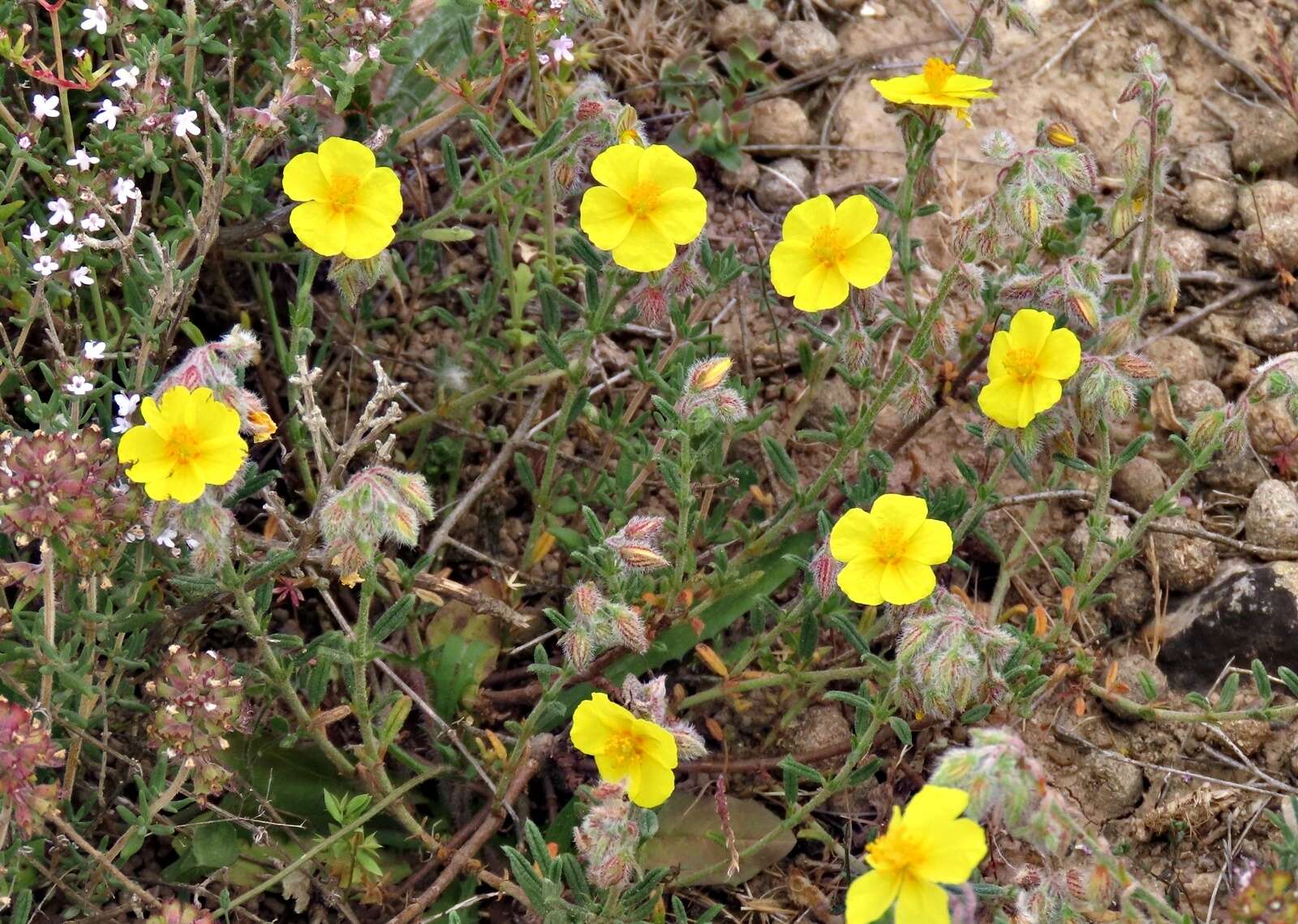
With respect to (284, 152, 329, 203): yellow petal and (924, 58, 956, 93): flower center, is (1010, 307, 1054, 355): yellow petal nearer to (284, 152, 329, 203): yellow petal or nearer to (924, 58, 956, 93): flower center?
(924, 58, 956, 93): flower center

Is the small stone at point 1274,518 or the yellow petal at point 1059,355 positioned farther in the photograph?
the small stone at point 1274,518

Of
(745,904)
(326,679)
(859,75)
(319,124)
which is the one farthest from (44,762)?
(859,75)

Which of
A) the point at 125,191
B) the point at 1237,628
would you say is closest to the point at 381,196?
the point at 125,191

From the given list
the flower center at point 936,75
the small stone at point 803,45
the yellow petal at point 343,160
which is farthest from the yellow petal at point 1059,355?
the small stone at point 803,45

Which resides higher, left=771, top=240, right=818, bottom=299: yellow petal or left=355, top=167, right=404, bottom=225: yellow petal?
left=355, top=167, right=404, bottom=225: yellow petal

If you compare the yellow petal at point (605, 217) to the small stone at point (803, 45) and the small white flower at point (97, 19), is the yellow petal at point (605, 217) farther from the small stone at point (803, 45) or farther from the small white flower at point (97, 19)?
the small stone at point (803, 45)

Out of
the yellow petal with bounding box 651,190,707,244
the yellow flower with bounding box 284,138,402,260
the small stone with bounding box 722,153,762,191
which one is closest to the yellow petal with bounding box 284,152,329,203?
the yellow flower with bounding box 284,138,402,260

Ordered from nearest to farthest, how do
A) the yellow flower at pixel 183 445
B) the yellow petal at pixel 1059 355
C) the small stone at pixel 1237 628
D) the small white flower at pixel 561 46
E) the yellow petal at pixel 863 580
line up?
1. the yellow flower at pixel 183 445
2. the yellow petal at pixel 863 580
3. the yellow petal at pixel 1059 355
4. the small stone at pixel 1237 628
5. the small white flower at pixel 561 46
